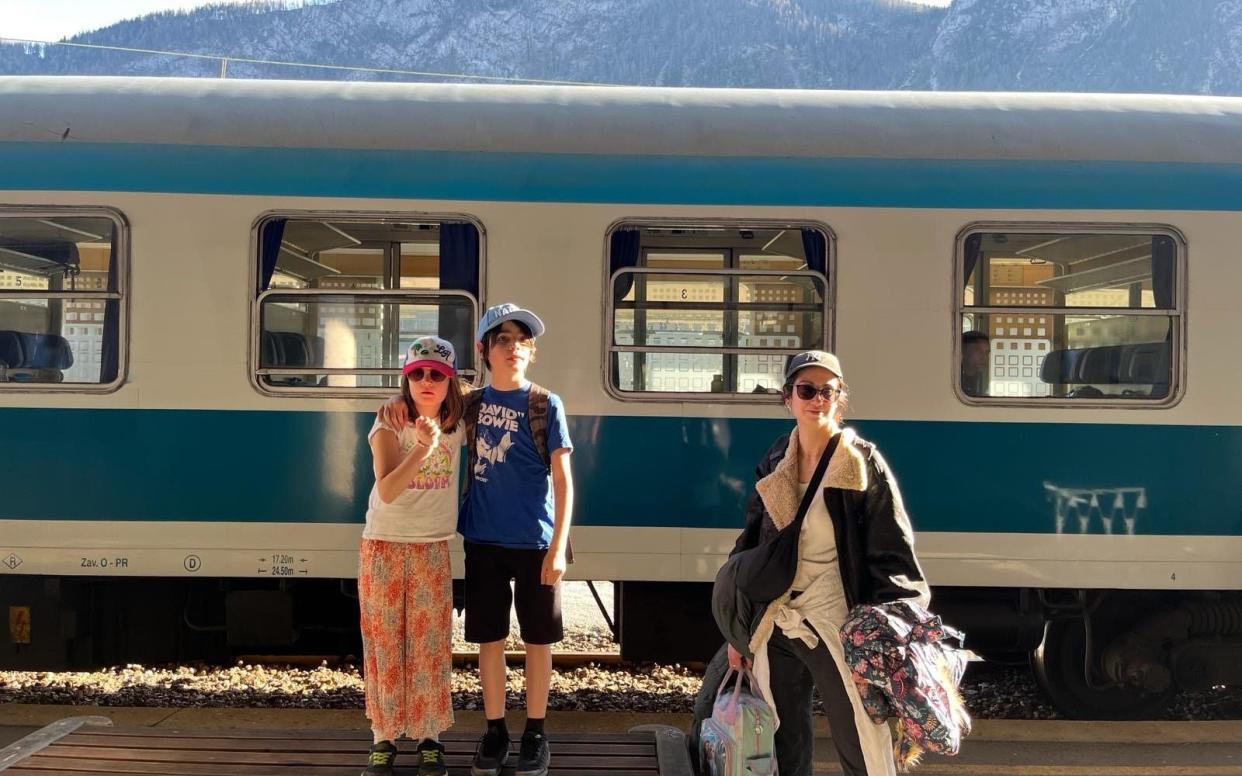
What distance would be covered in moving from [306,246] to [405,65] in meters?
94.8

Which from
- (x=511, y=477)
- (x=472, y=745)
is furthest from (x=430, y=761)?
(x=511, y=477)

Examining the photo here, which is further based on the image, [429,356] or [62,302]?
[62,302]

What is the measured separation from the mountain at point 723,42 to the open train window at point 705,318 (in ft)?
232

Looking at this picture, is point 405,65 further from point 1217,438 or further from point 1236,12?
point 1217,438

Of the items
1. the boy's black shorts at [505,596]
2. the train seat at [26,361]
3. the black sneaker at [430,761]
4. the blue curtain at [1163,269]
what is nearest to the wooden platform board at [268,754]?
the black sneaker at [430,761]

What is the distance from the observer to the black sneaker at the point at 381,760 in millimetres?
3812

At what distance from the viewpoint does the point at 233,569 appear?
5176mm

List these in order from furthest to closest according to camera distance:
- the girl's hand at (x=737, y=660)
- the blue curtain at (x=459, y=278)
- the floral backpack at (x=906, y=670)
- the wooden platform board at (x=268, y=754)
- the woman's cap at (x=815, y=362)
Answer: the blue curtain at (x=459, y=278) < the wooden platform board at (x=268, y=754) < the girl's hand at (x=737, y=660) < the woman's cap at (x=815, y=362) < the floral backpack at (x=906, y=670)

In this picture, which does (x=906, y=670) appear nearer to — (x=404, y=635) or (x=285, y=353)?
(x=404, y=635)

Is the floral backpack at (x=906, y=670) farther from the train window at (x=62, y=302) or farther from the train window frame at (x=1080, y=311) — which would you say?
the train window at (x=62, y=302)

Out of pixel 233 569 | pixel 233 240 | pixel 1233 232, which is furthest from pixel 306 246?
pixel 1233 232

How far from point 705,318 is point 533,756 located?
85.2 inches

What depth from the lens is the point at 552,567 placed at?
376 centimetres

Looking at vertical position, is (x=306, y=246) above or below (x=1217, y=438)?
above
